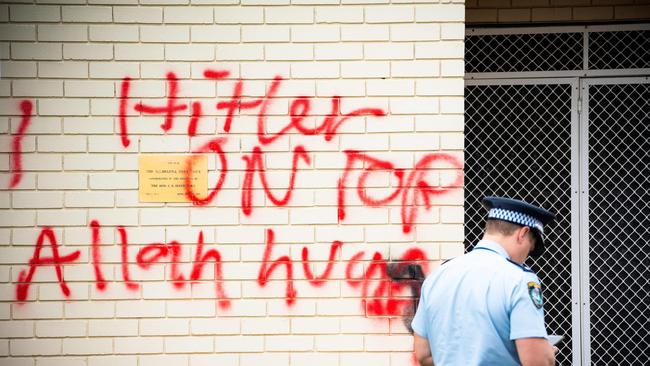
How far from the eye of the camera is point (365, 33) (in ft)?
13.6

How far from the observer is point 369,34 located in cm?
416

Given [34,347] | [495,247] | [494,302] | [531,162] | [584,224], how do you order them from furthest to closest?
1. [531,162]
2. [584,224]
3. [34,347]
4. [495,247]
5. [494,302]

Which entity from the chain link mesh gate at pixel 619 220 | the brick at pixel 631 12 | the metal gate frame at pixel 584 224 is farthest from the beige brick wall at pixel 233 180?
A: the brick at pixel 631 12

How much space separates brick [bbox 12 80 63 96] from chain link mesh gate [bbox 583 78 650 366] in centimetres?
400

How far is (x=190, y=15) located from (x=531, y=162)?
292 cm

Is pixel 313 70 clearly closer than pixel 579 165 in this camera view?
Yes

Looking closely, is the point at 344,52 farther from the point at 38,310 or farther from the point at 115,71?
the point at 38,310

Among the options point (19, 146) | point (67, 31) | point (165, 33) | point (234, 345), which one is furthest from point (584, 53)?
point (19, 146)

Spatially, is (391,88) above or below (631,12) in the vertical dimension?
below

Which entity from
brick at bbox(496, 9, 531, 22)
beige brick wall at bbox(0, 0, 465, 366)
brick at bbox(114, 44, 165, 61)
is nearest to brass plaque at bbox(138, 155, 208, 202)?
beige brick wall at bbox(0, 0, 465, 366)

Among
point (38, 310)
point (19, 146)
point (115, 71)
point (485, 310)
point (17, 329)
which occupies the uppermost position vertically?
point (115, 71)

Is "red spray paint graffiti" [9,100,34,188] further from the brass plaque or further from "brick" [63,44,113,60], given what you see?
the brass plaque

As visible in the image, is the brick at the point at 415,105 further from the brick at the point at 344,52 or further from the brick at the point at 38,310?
the brick at the point at 38,310

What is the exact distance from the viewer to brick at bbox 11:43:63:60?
13.6ft
